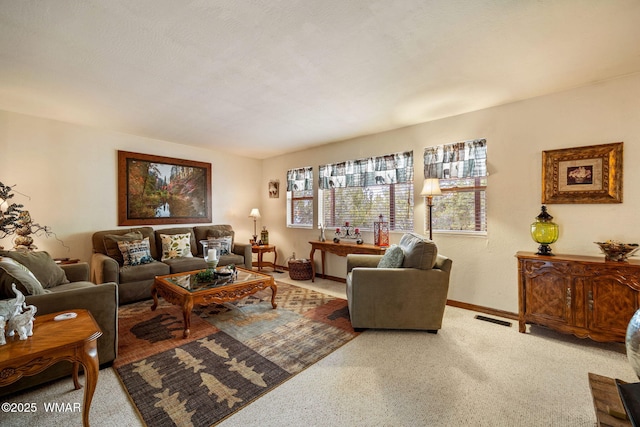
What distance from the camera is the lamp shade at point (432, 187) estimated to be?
11.3 ft

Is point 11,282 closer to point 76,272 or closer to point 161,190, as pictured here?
point 76,272

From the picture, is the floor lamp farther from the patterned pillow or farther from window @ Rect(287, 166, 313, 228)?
the patterned pillow

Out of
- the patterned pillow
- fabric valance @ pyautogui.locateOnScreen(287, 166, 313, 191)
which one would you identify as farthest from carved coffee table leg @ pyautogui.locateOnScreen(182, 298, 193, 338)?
fabric valance @ pyautogui.locateOnScreen(287, 166, 313, 191)

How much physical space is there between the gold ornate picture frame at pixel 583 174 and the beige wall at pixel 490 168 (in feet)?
0.24

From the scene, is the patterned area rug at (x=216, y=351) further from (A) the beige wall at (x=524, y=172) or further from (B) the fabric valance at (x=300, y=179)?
(B) the fabric valance at (x=300, y=179)

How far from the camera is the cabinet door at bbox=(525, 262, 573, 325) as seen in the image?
252 cm

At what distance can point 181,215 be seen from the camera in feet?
16.5

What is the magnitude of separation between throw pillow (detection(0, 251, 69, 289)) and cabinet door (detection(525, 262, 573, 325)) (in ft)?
15.6

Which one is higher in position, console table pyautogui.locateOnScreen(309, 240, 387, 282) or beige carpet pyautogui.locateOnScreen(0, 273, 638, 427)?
console table pyautogui.locateOnScreen(309, 240, 387, 282)

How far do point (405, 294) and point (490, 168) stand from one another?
1.95 metres

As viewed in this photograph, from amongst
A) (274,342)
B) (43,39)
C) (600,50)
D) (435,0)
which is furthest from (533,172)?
(43,39)

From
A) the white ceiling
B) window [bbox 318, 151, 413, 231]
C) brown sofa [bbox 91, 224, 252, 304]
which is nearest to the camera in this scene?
the white ceiling

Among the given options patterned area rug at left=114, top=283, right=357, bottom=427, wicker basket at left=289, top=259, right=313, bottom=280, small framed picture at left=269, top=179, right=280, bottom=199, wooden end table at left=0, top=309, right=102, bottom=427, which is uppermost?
small framed picture at left=269, top=179, right=280, bottom=199

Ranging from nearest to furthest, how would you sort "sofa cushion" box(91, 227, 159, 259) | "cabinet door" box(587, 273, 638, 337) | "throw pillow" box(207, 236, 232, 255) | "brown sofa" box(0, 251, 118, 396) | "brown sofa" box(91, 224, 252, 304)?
"brown sofa" box(0, 251, 118, 396) < "cabinet door" box(587, 273, 638, 337) < "brown sofa" box(91, 224, 252, 304) < "sofa cushion" box(91, 227, 159, 259) < "throw pillow" box(207, 236, 232, 255)
